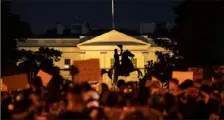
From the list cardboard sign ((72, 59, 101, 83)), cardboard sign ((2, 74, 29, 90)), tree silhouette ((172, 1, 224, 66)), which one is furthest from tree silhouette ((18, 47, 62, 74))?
cardboard sign ((72, 59, 101, 83))

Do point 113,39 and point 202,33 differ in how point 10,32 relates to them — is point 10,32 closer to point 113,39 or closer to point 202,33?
point 202,33

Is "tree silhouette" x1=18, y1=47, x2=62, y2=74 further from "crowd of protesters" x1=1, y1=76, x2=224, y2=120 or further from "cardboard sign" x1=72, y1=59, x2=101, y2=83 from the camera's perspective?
"crowd of protesters" x1=1, y1=76, x2=224, y2=120

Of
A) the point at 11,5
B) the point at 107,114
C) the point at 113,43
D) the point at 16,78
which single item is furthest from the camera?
the point at 113,43

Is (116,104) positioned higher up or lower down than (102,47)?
higher up

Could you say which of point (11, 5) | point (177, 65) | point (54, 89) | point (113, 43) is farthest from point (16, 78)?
point (113, 43)

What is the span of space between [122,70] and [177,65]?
23.2 ft

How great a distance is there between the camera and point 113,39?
55375mm

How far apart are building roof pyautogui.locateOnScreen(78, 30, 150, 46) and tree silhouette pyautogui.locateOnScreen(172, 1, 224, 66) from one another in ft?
72.2

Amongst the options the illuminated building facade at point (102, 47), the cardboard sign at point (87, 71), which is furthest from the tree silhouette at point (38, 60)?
the cardboard sign at point (87, 71)

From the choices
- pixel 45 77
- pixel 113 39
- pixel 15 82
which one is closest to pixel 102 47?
pixel 113 39

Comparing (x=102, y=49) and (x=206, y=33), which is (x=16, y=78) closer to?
(x=206, y=33)

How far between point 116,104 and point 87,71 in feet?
17.0

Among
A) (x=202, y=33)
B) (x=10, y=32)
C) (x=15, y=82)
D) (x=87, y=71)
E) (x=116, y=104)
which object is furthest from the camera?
(x=10, y=32)

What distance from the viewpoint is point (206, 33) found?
28.6 metres
